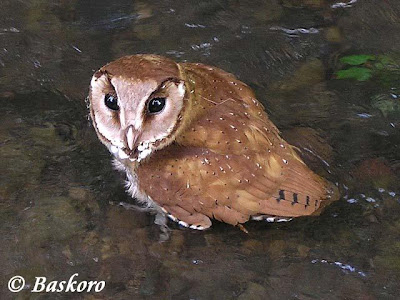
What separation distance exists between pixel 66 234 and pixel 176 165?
75 cm

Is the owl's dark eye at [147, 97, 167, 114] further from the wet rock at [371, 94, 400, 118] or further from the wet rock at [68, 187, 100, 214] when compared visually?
the wet rock at [371, 94, 400, 118]

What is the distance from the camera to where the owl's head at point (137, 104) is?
3.88m

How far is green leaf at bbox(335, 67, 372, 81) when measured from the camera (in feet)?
17.9

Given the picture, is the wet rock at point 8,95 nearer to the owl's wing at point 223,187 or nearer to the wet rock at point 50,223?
the wet rock at point 50,223

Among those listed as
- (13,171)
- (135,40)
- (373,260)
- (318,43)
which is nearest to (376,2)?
(318,43)

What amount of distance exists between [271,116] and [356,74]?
2.66ft

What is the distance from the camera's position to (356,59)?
5.60 meters

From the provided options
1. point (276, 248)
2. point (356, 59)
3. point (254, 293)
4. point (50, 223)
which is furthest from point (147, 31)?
point (254, 293)

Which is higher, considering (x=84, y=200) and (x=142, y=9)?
(x=142, y=9)

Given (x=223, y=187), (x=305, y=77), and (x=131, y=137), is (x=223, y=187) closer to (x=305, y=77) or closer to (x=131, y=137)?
(x=131, y=137)

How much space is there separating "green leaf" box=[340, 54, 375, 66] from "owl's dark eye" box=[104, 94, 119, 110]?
7.33 ft

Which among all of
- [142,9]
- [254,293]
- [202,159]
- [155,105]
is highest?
[155,105]

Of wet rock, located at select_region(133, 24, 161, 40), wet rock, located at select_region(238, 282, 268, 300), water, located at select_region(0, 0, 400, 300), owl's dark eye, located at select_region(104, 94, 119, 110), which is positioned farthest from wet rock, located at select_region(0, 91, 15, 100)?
wet rock, located at select_region(238, 282, 268, 300)

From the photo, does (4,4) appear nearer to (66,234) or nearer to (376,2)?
(66,234)
